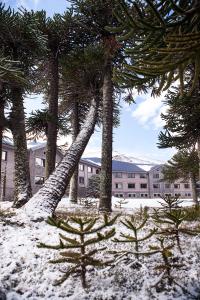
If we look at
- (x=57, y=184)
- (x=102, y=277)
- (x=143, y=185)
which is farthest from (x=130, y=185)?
(x=102, y=277)

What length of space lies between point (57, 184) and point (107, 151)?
319cm

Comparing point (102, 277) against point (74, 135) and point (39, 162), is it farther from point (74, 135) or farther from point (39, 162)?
point (39, 162)

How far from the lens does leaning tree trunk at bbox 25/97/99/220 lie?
26.5 feet

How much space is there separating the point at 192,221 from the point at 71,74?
28.2 ft

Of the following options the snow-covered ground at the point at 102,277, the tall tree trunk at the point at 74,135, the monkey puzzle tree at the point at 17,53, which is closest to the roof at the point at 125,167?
the tall tree trunk at the point at 74,135

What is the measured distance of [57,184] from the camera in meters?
9.03

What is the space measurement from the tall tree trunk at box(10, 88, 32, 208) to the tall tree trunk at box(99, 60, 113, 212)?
2851 mm

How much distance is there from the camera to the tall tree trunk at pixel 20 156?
9938 millimetres

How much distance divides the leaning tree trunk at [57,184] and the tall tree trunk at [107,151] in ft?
2.57

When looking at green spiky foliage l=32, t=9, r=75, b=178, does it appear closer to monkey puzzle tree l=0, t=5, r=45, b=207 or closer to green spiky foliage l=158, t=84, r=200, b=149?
monkey puzzle tree l=0, t=5, r=45, b=207

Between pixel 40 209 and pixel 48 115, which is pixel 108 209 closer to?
pixel 40 209

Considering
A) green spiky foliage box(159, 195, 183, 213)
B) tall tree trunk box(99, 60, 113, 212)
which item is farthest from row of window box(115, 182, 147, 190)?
green spiky foliage box(159, 195, 183, 213)

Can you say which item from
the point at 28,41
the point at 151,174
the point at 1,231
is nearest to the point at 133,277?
the point at 1,231

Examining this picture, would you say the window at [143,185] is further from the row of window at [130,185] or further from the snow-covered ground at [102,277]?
the snow-covered ground at [102,277]
